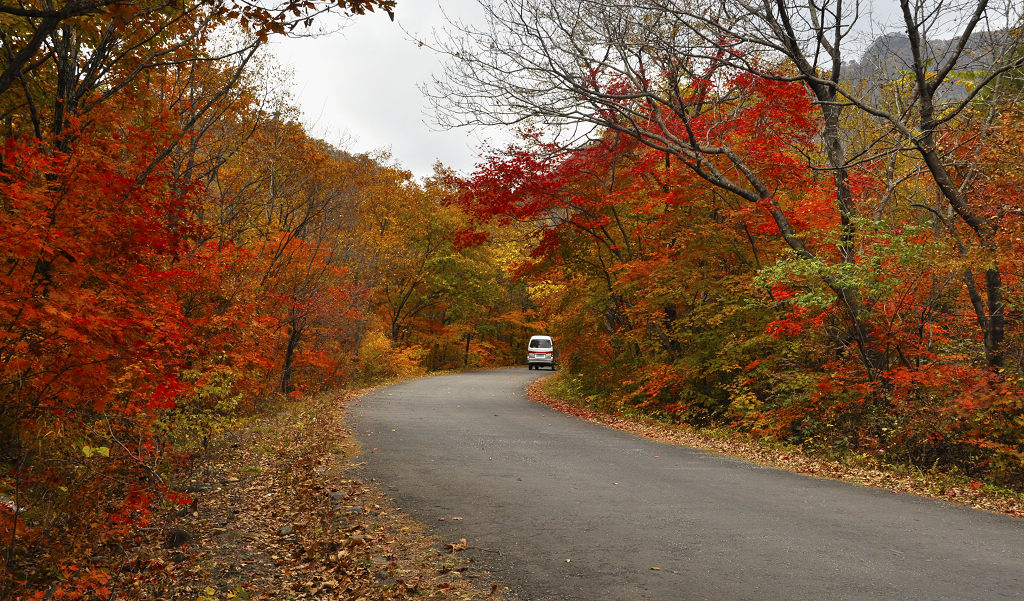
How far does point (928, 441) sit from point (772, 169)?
→ 21.0ft

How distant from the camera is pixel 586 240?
17984 millimetres

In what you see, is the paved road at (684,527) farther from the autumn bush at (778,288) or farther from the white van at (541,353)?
the white van at (541,353)

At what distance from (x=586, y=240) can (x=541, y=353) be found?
23.9 metres

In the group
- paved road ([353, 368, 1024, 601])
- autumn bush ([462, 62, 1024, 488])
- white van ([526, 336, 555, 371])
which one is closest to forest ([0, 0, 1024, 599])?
autumn bush ([462, 62, 1024, 488])

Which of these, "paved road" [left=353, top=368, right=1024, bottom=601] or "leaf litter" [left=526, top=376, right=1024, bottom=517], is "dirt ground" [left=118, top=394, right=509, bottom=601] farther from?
"leaf litter" [left=526, top=376, right=1024, bottom=517]

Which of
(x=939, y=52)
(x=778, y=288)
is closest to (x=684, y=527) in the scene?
(x=778, y=288)

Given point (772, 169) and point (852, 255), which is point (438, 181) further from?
point (852, 255)

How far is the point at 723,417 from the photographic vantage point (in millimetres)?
14500

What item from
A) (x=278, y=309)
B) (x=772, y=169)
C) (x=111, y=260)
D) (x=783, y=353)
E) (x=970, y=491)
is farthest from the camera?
(x=278, y=309)

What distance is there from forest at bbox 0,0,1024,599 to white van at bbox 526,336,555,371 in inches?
810

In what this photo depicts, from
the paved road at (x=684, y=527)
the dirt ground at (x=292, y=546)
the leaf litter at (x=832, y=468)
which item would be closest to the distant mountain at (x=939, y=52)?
the leaf litter at (x=832, y=468)

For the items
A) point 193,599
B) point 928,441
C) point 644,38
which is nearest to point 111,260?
point 193,599

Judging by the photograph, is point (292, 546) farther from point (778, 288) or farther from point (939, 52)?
point (939, 52)

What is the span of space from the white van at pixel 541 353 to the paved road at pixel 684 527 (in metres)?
29.9
